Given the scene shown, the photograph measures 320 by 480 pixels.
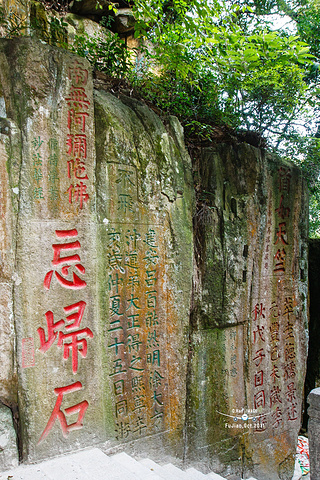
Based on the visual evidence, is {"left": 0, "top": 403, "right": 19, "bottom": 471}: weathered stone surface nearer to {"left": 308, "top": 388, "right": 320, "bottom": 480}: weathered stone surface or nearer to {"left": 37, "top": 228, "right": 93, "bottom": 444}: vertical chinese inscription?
{"left": 37, "top": 228, "right": 93, "bottom": 444}: vertical chinese inscription

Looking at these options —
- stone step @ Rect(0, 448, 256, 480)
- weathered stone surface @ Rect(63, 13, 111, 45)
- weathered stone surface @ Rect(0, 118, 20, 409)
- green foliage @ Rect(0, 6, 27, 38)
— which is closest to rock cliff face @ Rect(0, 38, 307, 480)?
weathered stone surface @ Rect(0, 118, 20, 409)

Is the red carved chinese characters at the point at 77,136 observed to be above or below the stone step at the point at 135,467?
above

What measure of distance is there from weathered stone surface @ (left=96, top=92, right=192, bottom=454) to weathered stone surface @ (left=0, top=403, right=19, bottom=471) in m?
0.80

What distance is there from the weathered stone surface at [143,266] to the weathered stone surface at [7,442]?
2.62 ft

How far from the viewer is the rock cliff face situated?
8.82 feet

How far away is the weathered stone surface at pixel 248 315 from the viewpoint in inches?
154

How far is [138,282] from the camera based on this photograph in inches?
129

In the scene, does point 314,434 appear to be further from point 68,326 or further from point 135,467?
point 68,326

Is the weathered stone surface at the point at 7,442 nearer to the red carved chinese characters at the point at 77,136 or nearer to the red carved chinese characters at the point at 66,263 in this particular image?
the red carved chinese characters at the point at 66,263

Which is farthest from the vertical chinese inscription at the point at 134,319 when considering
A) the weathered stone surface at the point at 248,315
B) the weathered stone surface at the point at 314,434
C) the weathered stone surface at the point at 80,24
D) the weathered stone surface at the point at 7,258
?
the weathered stone surface at the point at 80,24

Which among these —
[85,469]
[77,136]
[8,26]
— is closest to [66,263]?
[77,136]

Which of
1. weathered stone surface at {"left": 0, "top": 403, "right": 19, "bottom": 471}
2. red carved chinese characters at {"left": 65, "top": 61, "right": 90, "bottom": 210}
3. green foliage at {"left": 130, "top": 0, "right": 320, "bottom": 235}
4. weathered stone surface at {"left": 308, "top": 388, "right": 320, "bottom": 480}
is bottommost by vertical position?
weathered stone surface at {"left": 308, "top": 388, "right": 320, "bottom": 480}

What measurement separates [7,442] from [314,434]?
2.61 m

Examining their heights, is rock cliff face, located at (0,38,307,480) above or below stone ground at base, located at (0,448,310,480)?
above
